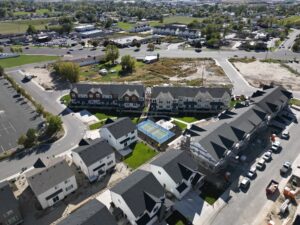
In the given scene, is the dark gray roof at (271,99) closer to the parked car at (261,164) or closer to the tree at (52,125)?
the parked car at (261,164)

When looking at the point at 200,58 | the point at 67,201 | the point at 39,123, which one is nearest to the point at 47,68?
the point at 39,123

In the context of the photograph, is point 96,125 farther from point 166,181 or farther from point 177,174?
point 177,174

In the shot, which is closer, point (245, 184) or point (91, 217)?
point (91, 217)

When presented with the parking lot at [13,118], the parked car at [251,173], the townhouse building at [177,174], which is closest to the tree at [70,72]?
the parking lot at [13,118]

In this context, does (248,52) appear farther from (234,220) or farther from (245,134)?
(234,220)

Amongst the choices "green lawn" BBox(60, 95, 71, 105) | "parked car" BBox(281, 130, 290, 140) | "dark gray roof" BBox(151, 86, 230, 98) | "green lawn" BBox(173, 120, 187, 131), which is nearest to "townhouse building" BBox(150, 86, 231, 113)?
"dark gray roof" BBox(151, 86, 230, 98)

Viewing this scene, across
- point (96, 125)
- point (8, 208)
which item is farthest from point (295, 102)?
point (8, 208)
